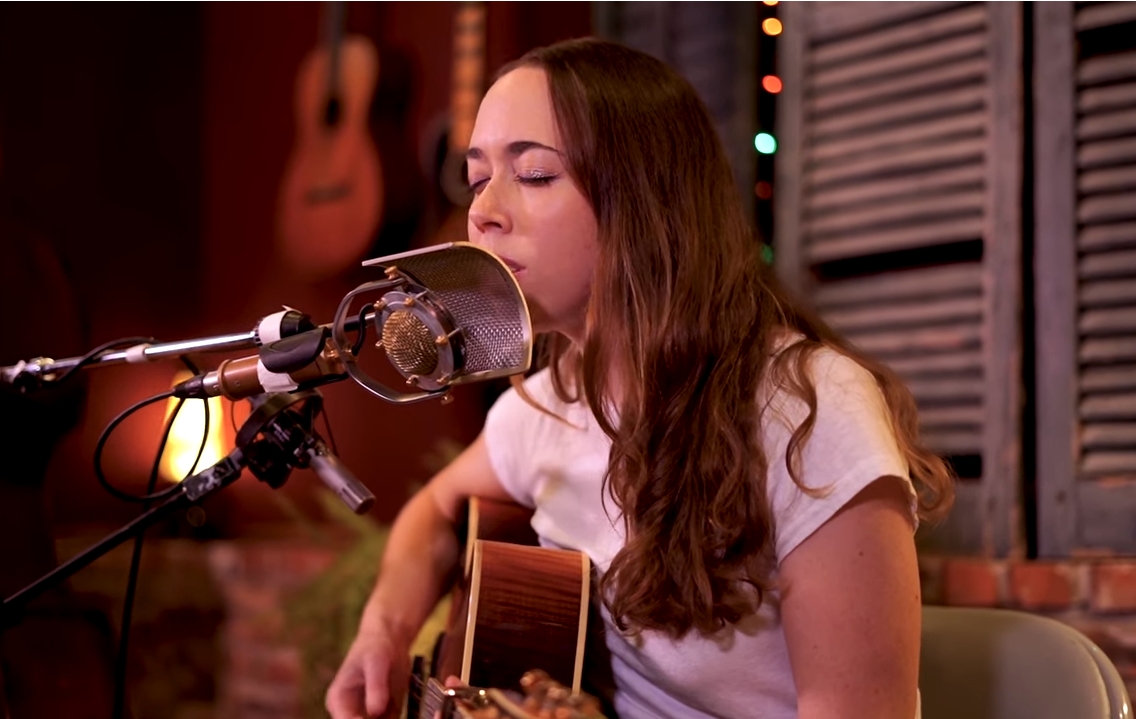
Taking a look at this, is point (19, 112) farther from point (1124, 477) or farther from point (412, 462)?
point (1124, 477)

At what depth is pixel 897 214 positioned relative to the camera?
1.96 metres

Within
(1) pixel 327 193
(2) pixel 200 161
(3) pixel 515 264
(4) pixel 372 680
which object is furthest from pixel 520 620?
(2) pixel 200 161

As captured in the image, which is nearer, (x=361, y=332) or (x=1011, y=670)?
(x=361, y=332)

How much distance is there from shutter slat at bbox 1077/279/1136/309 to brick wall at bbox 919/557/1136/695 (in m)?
0.39

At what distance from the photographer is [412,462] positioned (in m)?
2.94

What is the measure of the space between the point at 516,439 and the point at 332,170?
1658 mm

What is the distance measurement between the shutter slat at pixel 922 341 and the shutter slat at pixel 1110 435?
0.22 m

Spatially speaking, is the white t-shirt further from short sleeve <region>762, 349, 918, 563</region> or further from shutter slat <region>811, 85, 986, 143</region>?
shutter slat <region>811, 85, 986, 143</region>

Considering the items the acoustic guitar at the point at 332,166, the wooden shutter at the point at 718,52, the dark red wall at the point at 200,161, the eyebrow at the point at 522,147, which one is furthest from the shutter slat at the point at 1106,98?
the acoustic guitar at the point at 332,166

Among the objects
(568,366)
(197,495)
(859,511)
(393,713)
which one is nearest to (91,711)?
(393,713)

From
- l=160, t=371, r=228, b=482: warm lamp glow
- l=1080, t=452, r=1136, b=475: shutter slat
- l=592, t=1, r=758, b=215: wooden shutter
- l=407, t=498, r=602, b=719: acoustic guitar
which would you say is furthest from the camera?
l=160, t=371, r=228, b=482: warm lamp glow

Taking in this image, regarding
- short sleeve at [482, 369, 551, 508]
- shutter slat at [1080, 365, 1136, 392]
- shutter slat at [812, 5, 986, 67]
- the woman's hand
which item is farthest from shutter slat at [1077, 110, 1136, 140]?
the woman's hand

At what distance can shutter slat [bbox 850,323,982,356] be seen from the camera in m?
1.87

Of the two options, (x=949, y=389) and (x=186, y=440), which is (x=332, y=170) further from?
(x=949, y=389)
